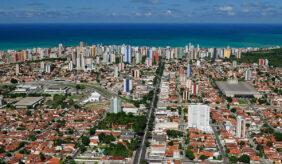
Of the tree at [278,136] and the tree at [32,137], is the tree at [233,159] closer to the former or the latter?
the tree at [278,136]

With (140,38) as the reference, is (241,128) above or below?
below

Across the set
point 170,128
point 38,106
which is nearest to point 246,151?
point 170,128

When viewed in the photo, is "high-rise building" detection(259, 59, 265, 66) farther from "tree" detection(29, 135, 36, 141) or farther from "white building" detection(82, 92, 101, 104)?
"tree" detection(29, 135, 36, 141)

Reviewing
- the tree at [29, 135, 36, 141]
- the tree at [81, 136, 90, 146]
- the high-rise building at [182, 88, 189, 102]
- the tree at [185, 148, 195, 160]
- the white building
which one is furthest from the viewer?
the high-rise building at [182, 88, 189, 102]

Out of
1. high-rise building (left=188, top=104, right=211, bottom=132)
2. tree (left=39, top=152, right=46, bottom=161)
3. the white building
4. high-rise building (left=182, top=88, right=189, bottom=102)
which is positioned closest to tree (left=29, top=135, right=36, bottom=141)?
tree (left=39, top=152, right=46, bottom=161)

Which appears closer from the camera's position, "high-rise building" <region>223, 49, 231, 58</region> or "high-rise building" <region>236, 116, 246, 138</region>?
"high-rise building" <region>236, 116, 246, 138</region>

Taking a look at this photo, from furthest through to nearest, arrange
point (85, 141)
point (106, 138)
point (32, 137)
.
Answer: point (32, 137) < point (106, 138) < point (85, 141)

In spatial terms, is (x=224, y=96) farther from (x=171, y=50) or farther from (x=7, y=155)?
(x=171, y=50)

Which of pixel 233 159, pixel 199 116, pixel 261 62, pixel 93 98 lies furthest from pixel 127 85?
pixel 261 62

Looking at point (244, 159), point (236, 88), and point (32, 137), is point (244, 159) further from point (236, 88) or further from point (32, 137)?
point (236, 88)
